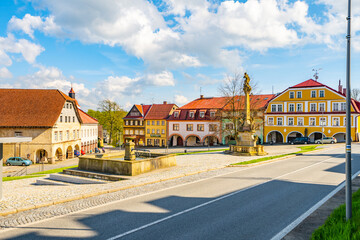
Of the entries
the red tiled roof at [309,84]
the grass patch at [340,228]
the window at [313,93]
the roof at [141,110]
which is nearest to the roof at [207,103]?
the roof at [141,110]

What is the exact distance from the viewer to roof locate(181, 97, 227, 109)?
6146cm

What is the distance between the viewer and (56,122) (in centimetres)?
4034

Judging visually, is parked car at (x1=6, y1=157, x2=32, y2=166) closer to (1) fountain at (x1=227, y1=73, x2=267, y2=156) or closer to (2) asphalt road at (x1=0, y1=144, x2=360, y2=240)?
(1) fountain at (x1=227, y1=73, x2=267, y2=156)

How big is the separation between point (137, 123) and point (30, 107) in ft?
96.1

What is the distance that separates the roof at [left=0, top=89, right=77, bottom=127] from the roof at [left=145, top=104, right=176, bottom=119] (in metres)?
25.6

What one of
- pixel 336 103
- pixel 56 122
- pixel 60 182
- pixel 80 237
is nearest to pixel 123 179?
pixel 60 182

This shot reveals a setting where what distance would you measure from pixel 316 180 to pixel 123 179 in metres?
10.2

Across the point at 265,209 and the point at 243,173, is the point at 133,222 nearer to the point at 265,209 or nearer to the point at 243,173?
the point at 265,209

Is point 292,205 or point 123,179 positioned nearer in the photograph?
point 292,205

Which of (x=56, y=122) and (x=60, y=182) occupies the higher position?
(x=56, y=122)

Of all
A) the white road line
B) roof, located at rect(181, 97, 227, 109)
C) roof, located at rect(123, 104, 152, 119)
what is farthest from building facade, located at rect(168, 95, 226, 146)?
the white road line

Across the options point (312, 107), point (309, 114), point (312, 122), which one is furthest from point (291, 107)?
point (312, 122)

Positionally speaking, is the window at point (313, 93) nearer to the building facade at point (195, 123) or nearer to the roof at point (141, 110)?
the building facade at point (195, 123)

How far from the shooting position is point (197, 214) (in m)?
8.67
